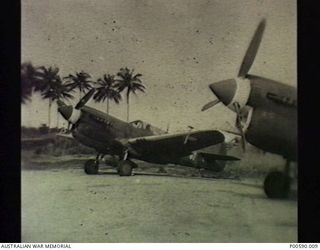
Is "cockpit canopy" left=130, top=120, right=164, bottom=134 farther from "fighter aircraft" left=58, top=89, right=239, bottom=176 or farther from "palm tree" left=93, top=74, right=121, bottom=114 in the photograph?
"palm tree" left=93, top=74, right=121, bottom=114

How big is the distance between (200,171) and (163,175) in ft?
0.65

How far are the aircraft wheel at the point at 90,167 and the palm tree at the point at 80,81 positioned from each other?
14.5 inches

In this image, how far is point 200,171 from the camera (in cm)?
245

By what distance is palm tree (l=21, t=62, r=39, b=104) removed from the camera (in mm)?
2387

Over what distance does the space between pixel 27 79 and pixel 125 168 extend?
0.69 m

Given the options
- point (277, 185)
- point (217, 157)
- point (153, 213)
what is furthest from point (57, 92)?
point (277, 185)

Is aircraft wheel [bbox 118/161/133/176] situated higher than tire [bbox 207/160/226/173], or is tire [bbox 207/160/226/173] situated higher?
tire [bbox 207/160/226/173]

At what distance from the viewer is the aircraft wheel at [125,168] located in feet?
8.02

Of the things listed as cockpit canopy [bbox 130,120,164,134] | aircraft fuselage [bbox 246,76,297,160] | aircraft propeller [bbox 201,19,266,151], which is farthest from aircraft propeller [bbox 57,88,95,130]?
aircraft fuselage [bbox 246,76,297,160]

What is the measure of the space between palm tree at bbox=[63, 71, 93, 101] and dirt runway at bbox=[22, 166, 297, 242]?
0.45 metres
